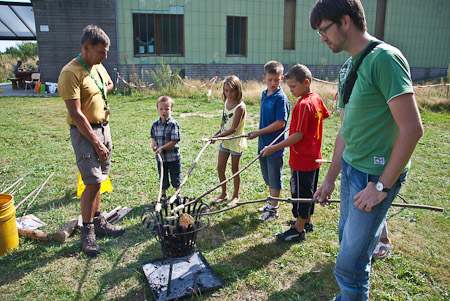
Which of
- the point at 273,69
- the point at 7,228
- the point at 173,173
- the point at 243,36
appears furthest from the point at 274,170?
the point at 243,36

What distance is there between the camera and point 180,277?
2.99 meters

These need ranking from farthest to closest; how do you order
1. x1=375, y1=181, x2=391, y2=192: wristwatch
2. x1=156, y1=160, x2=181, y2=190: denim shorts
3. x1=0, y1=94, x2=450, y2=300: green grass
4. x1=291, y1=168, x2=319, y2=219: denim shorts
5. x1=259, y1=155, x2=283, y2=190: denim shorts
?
1. x1=156, y1=160, x2=181, y2=190: denim shorts
2. x1=259, y1=155, x2=283, y2=190: denim shorts
3. x1=291, y1=168, x2=319, y2=219: denim shorts
4. x1=0, y1=94, x2=450, y2=300: green grass
5. x1=375, y1=181, x2=391, y2=192: wristwatch

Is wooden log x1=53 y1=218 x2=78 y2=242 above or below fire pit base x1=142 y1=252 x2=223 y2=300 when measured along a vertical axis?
above

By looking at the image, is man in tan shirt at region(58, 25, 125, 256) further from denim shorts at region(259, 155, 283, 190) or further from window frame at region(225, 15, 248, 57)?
window frame at region(225, 15, 248, 57)

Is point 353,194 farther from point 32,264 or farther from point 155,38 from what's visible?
point 155,38

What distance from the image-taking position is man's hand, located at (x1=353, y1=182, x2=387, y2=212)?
1854 mm

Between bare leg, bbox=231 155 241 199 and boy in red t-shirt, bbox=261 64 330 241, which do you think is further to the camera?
bare leg, bbox=231 155 241 199

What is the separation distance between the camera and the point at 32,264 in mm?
3248

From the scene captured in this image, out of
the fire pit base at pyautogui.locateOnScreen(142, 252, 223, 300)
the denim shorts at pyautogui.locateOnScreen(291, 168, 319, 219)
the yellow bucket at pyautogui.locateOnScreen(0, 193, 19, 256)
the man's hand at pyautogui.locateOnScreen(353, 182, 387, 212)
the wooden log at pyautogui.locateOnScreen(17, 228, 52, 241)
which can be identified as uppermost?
the man's hand at pyautogui.locateOnScreen(353, 182, 387, 212)

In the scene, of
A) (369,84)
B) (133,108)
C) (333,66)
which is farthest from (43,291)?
(333,66)

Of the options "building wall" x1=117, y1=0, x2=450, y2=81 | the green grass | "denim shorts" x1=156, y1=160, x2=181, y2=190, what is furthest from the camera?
"building wall" x1=117, y1=0, x2=450, y2=81

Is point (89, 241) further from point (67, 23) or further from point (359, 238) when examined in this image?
point (67, 23)

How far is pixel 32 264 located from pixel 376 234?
304 centimetres


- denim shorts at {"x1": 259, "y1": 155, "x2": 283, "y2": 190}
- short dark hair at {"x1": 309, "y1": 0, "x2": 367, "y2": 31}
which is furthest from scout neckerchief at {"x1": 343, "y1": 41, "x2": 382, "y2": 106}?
denim shorts at {"x1": 259, "y1": 155, "x2": 283, "y2": 190}
